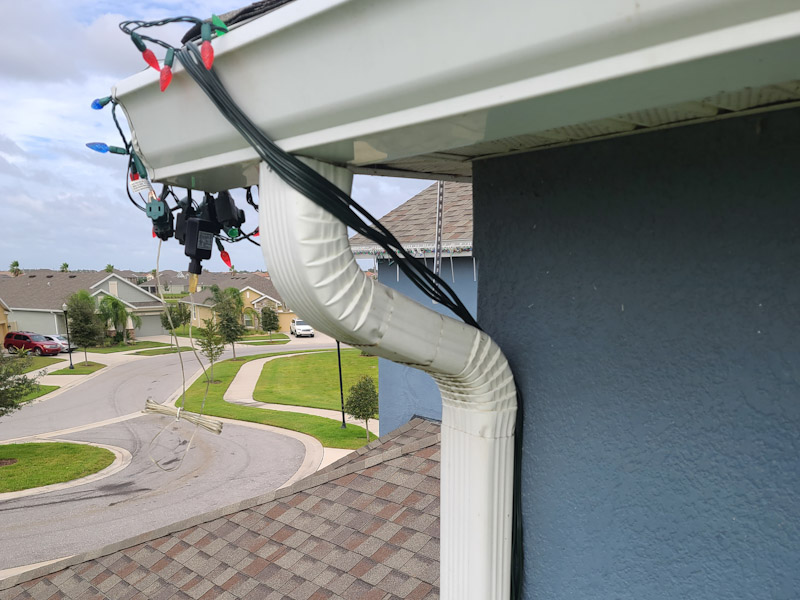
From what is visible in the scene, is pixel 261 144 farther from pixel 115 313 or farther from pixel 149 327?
pixel 149 327

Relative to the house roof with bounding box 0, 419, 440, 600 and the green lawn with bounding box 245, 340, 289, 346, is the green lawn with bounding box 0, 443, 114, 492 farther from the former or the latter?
the green lawn with bounding box 245, 340, 289, 346

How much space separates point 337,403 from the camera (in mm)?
25906

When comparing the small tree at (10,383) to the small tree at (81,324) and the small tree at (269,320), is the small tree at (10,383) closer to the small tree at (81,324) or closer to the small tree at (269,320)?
the small tree at (81,324)

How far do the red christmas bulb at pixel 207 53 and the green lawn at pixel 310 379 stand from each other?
75.4 ft

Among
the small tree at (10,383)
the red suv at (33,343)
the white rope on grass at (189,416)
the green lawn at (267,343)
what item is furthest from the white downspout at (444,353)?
the green lawn at (267,343)

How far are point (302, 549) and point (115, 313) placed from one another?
4614 centimetres

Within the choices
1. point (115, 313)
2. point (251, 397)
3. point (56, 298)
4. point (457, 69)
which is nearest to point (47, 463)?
point (251, 397)

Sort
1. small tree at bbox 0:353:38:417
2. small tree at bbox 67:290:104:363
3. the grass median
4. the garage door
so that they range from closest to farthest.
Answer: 1. small tree at bbox 0:353:38:417
2. the grass median
3. small tree at bbox 67:290:104:363
4. the garage door

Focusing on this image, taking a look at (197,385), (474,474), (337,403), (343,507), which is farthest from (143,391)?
(474,474)

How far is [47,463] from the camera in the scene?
18.4m

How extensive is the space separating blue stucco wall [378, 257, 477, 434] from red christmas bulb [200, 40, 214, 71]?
7.71m

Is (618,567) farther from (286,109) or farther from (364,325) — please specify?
(286,109)

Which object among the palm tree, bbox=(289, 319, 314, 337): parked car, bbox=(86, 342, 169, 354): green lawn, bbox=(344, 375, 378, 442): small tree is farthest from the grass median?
bbox=(344, 375, 378, 442): small tree

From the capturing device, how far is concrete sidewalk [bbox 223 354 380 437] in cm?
2308
